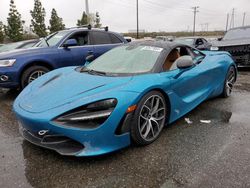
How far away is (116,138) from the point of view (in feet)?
8.47

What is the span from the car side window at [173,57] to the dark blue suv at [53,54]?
239 cm

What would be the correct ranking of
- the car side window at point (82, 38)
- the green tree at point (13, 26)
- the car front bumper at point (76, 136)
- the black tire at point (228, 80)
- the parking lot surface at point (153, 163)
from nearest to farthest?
the parking lot surface at point (153, 163) → the car front bumper at point (76, 136) → the black tire at point (228, 80) → the car side window at point (82, 38) → the green tree at point (13, 26)

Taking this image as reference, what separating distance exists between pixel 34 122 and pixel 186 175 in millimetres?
1621

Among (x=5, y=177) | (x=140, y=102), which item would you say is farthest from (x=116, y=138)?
(x=5, y=177)

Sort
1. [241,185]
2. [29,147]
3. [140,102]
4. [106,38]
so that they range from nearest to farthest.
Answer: [241,185] < [140,102] < [29,147] < [106,38]

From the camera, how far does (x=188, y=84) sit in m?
3.63

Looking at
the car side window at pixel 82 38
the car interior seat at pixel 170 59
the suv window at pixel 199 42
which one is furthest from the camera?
the suv window at pixel 199 42

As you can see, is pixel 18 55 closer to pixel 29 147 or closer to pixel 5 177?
pixel 29 147

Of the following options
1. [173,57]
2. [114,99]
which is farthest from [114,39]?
[114,99]

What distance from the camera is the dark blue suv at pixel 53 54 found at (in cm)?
506

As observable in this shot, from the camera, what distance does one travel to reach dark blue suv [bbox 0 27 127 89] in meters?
5.06

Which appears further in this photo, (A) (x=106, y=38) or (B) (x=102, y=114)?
(A) (x=106, y=38)

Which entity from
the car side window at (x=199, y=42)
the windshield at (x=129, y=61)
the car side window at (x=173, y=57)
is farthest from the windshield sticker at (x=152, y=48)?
the car side window at (x=199, y=42)

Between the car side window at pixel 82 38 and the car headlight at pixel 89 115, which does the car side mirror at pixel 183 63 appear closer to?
the car headlight at pixel 89 115
